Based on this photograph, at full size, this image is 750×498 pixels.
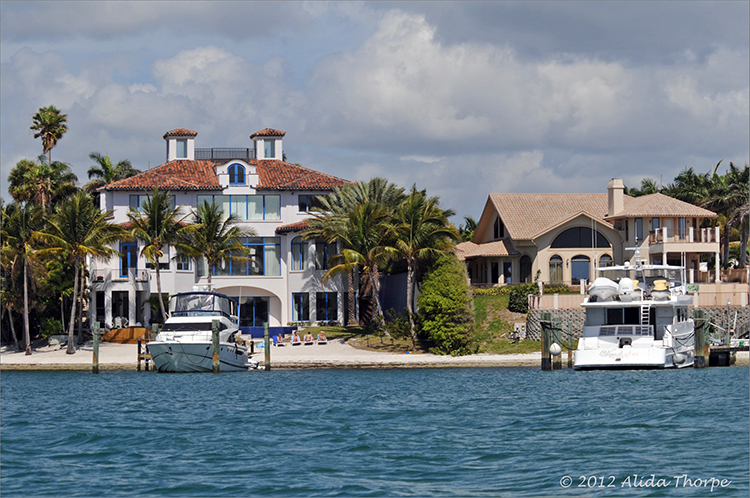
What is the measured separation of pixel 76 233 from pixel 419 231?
1817 cm

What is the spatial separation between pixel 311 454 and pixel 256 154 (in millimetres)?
44288

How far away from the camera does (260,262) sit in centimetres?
5897

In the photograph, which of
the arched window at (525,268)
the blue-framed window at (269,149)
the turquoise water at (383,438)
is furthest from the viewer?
the blue-framed window at (269,149)

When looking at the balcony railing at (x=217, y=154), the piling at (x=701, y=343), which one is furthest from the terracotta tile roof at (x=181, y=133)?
the piling at (x=701, y=343)

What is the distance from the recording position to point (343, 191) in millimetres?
56562

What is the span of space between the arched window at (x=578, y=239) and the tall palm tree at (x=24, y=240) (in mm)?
31556

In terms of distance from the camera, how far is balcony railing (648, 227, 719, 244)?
57.4 m

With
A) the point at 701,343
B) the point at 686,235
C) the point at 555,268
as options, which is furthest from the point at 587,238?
the point at 701,343

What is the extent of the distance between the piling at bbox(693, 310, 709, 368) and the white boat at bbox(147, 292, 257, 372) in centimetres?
2042

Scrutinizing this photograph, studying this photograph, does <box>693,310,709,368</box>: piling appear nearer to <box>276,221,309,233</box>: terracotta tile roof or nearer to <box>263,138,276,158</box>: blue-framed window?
<box>276,221,309,233</box>: terracotta tile roof

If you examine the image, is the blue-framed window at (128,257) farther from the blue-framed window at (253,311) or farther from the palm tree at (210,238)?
the blue-framed window at (253,311)

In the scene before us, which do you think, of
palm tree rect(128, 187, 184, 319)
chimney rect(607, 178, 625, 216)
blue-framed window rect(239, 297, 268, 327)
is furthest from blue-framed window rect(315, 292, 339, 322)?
chimney rect(607, 178, 625, 216)

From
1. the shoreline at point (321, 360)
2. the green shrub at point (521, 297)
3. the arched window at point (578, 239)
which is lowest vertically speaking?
the shoreline at point (321, 360)

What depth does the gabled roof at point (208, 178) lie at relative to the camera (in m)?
57.8
